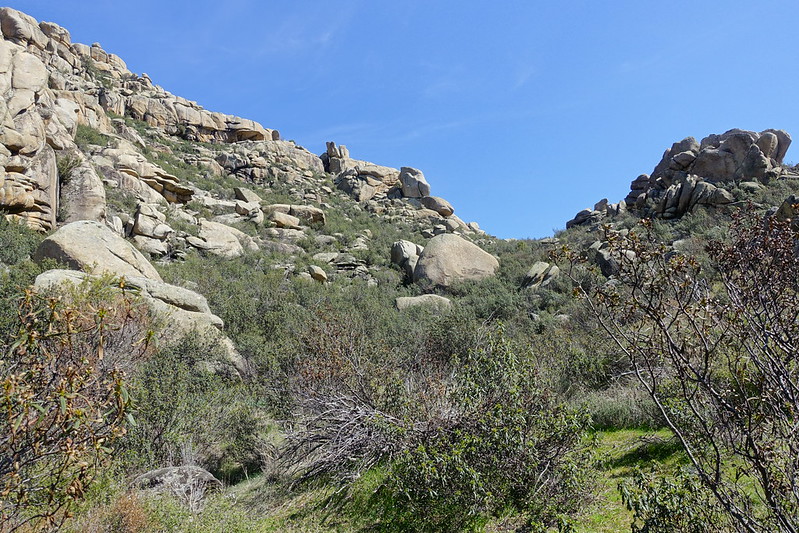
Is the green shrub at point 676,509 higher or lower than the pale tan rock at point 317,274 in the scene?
lower

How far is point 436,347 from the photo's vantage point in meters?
11.4

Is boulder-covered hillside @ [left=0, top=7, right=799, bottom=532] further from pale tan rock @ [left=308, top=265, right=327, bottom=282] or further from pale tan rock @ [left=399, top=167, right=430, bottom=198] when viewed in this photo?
pale tan rock @ [left=399, top=167, right=430, bottom=198]

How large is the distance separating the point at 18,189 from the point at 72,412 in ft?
61.7

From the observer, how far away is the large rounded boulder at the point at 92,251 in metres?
13.0

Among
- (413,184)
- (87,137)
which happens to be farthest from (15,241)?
(413,184)

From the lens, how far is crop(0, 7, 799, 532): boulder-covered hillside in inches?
102

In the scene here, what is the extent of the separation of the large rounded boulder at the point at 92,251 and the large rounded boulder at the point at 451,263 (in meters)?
11.9

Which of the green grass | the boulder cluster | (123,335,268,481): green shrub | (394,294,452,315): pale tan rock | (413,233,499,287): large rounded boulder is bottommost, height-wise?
the green grass

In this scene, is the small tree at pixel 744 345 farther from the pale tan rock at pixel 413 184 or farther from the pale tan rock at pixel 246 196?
the pale tan rock at pixel 413 184

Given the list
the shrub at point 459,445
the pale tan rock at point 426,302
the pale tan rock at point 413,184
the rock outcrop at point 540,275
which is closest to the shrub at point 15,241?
the shrub at point 459,445

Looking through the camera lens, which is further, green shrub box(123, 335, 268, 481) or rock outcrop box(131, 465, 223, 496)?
green shrub box(123, 335, 268, 481)

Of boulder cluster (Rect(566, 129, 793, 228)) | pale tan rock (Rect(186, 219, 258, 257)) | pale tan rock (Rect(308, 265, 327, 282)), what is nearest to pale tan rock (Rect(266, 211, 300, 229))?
pale tan rock (Rect(186, 219, 258, 257))

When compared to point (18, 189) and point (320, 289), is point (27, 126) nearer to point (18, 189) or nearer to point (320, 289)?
point (18, 189)

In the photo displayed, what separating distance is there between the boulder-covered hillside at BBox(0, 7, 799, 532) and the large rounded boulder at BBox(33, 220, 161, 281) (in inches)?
3.1
